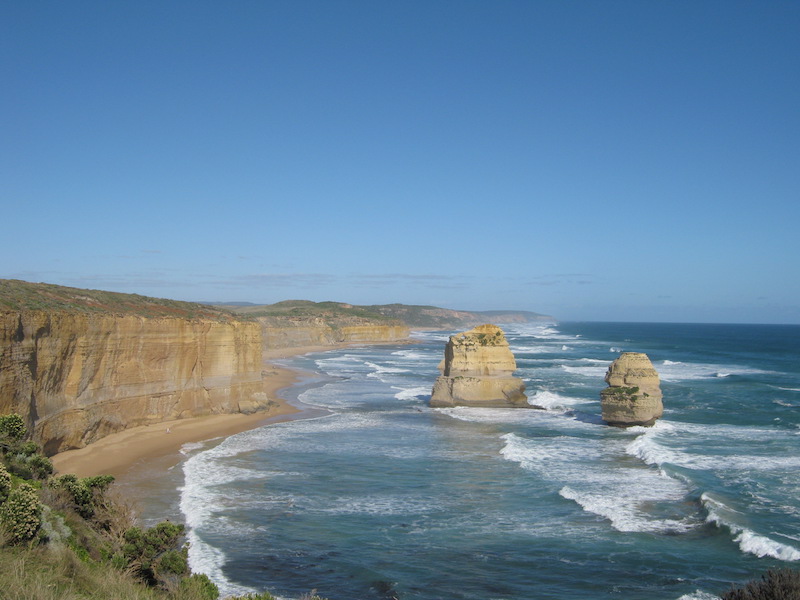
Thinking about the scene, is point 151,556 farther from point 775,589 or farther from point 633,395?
point 633,395

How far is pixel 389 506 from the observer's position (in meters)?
18.6

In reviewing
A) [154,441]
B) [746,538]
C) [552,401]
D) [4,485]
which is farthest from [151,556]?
[552,401]

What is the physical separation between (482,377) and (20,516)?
96.4 feet

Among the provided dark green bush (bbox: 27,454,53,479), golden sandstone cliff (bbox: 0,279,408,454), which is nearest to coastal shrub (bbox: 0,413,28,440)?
dark green bush (bbox: 27,454,53,479)

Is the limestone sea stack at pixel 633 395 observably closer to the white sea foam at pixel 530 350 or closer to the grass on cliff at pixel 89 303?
the grass on cliff at pixel 89 303

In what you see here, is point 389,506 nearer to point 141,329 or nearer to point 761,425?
point 141,329

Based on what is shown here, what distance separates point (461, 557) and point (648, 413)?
17789mm

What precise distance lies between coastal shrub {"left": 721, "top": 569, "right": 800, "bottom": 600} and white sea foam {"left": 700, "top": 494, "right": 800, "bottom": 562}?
18.4 feet

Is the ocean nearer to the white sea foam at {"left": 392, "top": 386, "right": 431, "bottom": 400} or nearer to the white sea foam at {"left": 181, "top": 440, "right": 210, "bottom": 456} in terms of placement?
the white sea foam at {"left": 181, "top": 440, "right": 210, "bottom": 456}

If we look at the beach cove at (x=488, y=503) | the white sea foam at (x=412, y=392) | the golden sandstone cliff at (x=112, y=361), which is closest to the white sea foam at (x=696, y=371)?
the beach cove at (x=488, y=503)

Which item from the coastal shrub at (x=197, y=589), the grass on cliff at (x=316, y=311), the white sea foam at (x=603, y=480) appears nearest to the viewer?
the coastal shrub at (x=197, y=589)

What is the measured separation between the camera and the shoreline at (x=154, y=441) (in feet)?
74.8

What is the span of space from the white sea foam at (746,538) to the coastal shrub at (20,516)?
14.6 meters

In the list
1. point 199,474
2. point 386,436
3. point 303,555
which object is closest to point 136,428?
point 199,474
